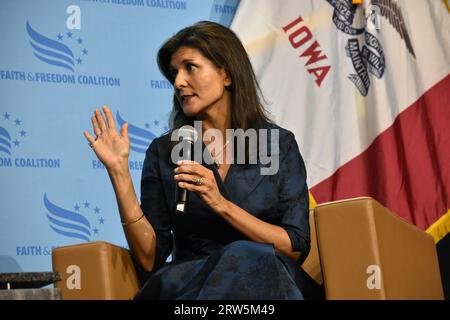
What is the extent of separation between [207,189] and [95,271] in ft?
1.45

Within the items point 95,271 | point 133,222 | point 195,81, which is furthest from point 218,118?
point 95,271

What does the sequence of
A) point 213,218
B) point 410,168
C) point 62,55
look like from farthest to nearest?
point 410,168
point 62,55
point 213,218

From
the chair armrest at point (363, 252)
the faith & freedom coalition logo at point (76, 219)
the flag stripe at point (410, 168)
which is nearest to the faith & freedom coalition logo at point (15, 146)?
the faith & freedom coalition logo at point (76, 219)

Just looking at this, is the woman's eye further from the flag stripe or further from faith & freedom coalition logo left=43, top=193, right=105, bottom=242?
the flag stripe

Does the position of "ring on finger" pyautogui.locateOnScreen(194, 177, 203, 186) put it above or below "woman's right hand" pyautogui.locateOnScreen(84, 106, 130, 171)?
below

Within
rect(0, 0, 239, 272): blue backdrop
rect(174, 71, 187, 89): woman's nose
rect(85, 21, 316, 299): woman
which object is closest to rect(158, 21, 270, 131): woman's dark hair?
rect(85, 21, 316, 299): woman

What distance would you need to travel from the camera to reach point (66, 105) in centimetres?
309

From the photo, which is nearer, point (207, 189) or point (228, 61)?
point (207, 189)

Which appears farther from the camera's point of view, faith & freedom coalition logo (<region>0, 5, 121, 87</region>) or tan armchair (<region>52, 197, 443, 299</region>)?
faith & freedom coalition logo (<region>0, 5, 121, 87</region>)

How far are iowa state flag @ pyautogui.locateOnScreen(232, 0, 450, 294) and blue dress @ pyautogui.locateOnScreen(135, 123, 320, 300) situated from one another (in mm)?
991

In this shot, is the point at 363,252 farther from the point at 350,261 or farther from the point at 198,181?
the point at 198,181

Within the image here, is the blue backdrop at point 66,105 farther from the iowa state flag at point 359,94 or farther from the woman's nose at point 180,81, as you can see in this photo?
the woman's nose at point 180,81

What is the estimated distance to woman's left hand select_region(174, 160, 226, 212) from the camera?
1877 millimetres

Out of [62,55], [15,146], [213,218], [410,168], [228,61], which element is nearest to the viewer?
[213,218]
